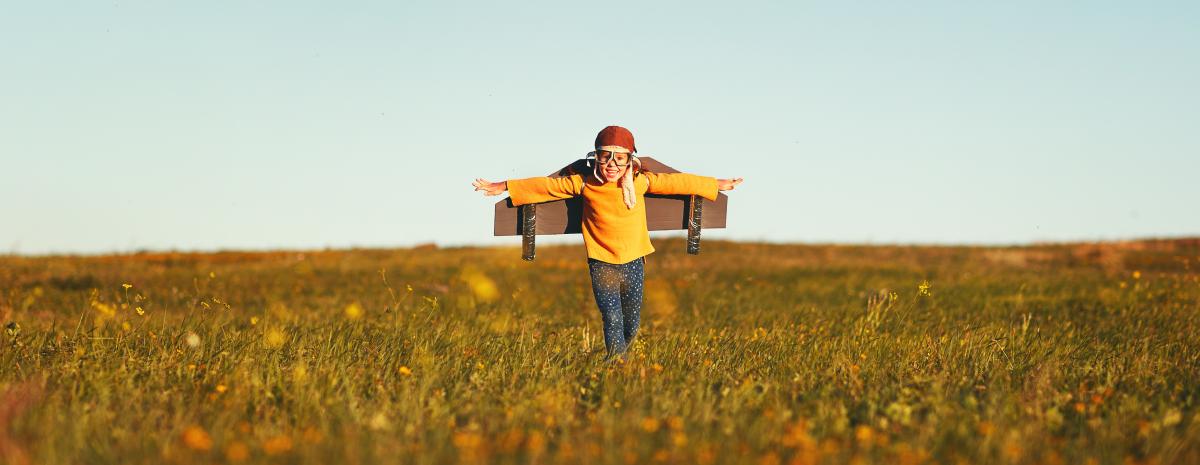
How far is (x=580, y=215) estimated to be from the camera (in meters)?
7.16

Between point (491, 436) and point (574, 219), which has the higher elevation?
point (574, 219)

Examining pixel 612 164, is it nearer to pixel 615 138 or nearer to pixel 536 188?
pixel 615 138

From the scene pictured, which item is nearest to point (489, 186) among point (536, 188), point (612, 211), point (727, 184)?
point (536, 188)

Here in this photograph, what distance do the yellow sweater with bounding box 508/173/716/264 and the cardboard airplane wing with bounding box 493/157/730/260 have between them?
12 cm

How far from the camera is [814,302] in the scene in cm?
1370

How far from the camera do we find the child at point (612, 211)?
6.69 meters

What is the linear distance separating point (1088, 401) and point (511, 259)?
67.3ft

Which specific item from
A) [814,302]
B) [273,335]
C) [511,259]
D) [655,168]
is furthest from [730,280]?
[273,335]

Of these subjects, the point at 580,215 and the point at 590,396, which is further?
the point at 580,215

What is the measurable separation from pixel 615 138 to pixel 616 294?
121 cm

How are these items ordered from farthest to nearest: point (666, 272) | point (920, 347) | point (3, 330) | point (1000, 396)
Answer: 1. point (666, 272)
2. point (920, 347)
3. point (3, 330)
4. point (1000, 396)

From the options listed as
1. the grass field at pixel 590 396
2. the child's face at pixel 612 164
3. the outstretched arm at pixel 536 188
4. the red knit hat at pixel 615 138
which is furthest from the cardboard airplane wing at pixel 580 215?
the grass field at pixel 590 396

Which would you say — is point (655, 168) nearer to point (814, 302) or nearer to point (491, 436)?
point (491, 436)

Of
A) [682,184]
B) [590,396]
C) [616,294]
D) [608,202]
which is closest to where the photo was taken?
[590,396]
